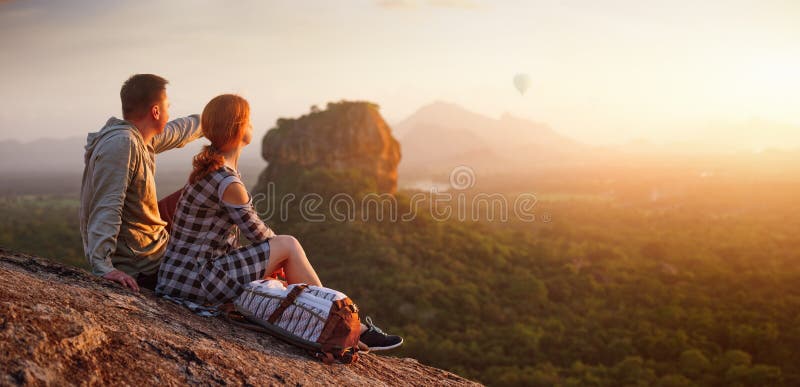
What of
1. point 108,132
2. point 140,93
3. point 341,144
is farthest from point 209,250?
point 341,144

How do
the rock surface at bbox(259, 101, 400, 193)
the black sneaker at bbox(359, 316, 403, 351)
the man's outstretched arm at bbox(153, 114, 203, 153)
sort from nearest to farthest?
the black sneaker at bbox(359, 316, 403, 351) → the man's outstretched arm at bbox(153, 114, 203, 153) → the rock surface at bbox(259, 101, 400, 193)

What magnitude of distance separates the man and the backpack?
77 cm

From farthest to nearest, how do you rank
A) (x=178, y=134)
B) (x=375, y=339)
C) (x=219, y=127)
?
(x=178, y=134)
(x=375, y=339)
(x=219, y=127)

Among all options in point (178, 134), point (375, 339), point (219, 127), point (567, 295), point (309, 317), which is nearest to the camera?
point (309, 317)

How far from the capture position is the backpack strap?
3381 mm

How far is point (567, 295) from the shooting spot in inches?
1219

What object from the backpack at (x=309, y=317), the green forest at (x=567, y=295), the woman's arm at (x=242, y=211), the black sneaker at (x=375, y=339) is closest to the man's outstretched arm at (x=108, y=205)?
the woman's arm at (x=242, y=211)

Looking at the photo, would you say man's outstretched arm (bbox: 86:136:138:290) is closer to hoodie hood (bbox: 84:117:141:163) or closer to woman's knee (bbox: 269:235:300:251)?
hoodie hood (bbox: 84:117:141:163)

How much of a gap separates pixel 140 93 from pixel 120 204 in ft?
2.38

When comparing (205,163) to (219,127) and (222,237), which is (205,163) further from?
(222,237)

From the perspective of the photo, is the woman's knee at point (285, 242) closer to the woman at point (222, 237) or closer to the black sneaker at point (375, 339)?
the woman at point (222, 237)

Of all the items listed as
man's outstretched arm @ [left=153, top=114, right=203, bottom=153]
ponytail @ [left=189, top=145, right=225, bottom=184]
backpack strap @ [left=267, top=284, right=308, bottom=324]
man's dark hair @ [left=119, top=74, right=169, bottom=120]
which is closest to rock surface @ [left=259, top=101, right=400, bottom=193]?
man's outstretched arm @ [left=153, top=114, right=203, bottom=153]

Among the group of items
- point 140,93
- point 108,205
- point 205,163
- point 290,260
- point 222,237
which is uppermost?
point 140,93

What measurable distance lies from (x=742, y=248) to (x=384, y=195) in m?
26.8
